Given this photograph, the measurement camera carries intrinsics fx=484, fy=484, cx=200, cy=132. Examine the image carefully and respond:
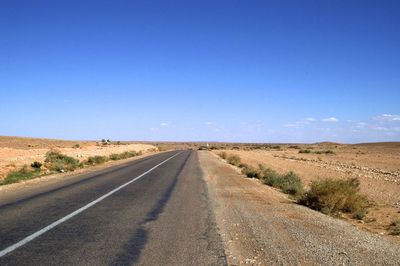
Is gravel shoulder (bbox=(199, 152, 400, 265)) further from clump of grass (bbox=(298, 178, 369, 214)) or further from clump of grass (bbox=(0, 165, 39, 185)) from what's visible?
clump of grass (bbox=(0, 165, 39, 185))

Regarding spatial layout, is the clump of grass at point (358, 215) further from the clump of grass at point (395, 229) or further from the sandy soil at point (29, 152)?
the sandy soil at point (29, 152)

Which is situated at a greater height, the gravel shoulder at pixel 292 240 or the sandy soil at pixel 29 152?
the sandy soil at pixel 29 152

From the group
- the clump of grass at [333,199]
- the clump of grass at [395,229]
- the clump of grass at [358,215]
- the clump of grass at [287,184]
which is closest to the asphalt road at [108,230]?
the clump of grass at [333,199]

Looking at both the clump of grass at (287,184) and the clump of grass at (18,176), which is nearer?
the clump of grass at (287,184)

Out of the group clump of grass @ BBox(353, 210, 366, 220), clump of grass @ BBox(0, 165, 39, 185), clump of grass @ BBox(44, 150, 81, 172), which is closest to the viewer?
clump of grass @ BBox(353, 210, 366, 220)

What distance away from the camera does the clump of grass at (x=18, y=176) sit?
23405mm

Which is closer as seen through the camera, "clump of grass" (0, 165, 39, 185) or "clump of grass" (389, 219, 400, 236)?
"clump of grass" (389, 219, 400, 236)

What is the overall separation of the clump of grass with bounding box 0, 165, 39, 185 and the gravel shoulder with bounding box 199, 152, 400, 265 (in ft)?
42.5

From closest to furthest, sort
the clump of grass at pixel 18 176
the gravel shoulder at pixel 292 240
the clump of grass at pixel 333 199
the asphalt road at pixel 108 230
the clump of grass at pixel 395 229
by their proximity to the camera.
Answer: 1. the asphalt road at pixel 108 230
2. the gravel shoulder at pixel 292 240
3. the clump of grass at pixel 395 229
4. the clump of grass at pixel 333 199
5. the clump of grass at pixel 18 176

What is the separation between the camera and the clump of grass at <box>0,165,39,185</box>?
2340 cm

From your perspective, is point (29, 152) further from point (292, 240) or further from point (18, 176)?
point (292, 240)

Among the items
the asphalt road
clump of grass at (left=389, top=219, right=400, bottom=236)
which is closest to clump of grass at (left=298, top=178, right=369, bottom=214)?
clump of grass at (left=389, top=219, right=400, bottom=236)

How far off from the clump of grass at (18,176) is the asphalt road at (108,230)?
23.3ft

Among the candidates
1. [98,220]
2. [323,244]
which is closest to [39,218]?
[98,220]
